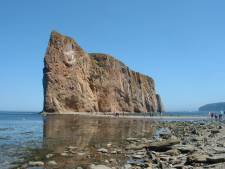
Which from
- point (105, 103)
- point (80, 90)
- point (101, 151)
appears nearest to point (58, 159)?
point (101, 151)

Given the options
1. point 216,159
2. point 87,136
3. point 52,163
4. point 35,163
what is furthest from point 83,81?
point 216,159

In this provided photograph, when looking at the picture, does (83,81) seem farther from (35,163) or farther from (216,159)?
(216,159)

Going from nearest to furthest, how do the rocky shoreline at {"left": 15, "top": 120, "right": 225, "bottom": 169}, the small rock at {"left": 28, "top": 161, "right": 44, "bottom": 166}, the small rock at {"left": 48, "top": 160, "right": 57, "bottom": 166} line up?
the rocky shoreline at {"left": 15, "top": 120, "right": 225, "bottom": 169} → the small rock at {"left": 28, "top": 161, "right": 44, "bottom": 166} → the small rock at {"left": 48, "top": 160, "right": 57, "bottom": 166}

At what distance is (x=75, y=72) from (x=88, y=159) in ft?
268

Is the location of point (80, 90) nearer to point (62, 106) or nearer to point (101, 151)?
point (62, 106)

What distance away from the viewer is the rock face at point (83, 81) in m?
92.8

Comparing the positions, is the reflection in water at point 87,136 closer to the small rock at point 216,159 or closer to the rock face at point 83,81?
the small rock at point 216,159

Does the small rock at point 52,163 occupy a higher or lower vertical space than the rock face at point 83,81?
lower

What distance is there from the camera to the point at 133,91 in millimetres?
139500

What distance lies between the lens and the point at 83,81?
103 m

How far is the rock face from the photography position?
305 feet

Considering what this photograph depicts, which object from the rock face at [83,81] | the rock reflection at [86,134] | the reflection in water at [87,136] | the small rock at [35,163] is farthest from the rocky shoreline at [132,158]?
the rock face at [83,81]

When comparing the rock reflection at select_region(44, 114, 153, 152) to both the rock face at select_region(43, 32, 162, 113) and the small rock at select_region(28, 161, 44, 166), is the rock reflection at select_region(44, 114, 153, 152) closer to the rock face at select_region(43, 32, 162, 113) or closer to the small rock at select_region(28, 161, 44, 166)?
the small rock at select_region(28, 161, 44, 166)

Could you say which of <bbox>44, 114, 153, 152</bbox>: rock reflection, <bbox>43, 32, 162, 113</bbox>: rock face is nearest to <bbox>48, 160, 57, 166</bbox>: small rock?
<bbox>44, 114, 153, 152</bbox>: rock reflection
